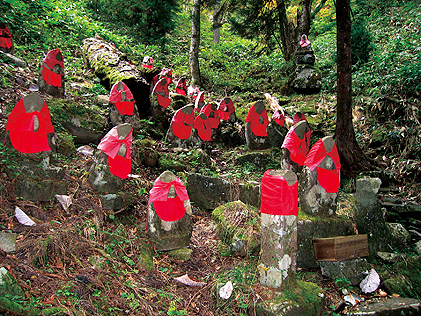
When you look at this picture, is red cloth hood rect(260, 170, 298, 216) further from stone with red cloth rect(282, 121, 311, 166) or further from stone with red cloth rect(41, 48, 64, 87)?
stone with red cloth rect(41, 48, 64, 87)

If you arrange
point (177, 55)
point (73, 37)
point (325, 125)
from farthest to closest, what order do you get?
1. point (177, 55)
2. point (73, 37)
3. point (325, 125)

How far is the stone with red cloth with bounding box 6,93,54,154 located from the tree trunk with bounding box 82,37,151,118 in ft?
11.7

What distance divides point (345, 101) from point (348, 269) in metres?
3.58

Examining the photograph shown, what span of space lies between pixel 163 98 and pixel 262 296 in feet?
18.1

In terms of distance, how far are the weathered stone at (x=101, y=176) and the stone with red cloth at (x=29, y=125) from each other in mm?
729

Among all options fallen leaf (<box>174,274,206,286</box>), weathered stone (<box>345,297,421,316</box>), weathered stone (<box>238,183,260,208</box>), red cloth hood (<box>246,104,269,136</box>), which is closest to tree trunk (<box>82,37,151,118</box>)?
red cloth hood (<box>246,104,269,136</box>)

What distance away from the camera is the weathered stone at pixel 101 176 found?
4234 mm

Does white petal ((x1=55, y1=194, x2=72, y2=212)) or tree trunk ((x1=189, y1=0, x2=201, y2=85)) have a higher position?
tree trunk ((x1=189, y1=0, x2=201, y2=85))

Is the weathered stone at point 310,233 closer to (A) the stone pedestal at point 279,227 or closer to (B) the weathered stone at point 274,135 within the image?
(A) the stone pedestal at point 279,227

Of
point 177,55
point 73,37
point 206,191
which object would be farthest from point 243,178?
point 177,55

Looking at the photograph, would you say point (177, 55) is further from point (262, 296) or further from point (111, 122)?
point (262, 296)

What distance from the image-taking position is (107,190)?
428cm

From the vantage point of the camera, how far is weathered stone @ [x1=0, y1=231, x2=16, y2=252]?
288cm

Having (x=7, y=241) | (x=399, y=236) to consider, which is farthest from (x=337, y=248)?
(x=7, y=241)
